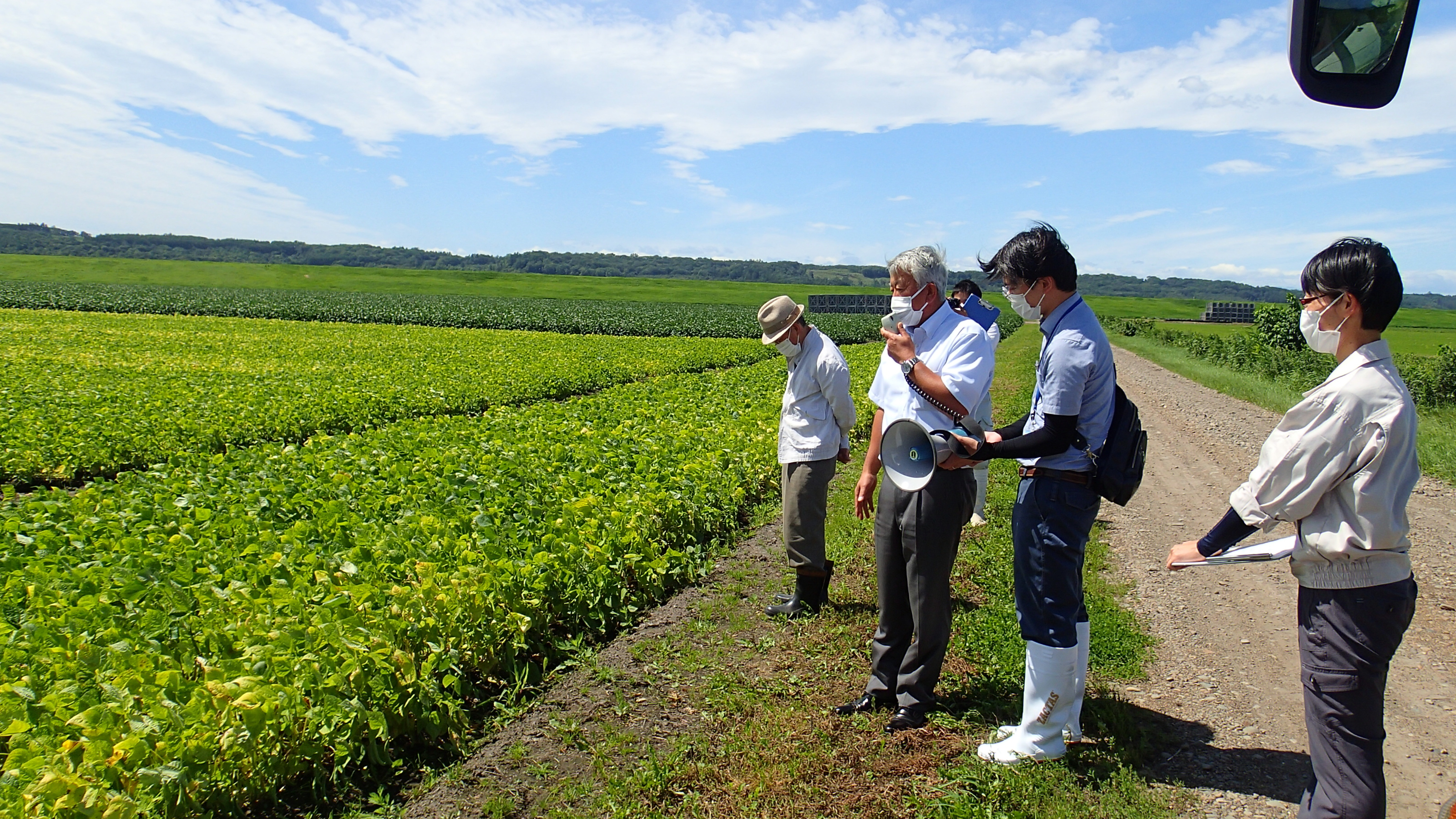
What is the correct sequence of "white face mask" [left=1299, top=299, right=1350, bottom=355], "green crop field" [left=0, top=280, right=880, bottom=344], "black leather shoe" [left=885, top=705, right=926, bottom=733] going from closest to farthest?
1. "white face mask" [left=1299, top=299, right=1350, bottom=355]
2. "black leather shoe" [left=885, top=705, right=926, bottom=733]
3. "green crop field" [left=0, top=280, right=880, bottom=344]

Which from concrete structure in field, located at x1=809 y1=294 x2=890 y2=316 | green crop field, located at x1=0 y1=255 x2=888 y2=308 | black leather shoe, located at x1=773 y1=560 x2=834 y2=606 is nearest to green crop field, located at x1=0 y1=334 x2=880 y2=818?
black leather shoe, located at x1=773 y1=560 x2=834 y2=606

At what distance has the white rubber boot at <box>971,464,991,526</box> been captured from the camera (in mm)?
7812

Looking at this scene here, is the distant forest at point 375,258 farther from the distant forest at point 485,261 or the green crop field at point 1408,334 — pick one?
the green crop field at point 1408,334

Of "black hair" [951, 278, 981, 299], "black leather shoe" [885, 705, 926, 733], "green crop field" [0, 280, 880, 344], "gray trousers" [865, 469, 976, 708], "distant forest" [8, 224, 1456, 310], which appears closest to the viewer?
"gray trousers" [865, 469, 976, 708]

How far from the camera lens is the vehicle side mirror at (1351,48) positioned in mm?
2193

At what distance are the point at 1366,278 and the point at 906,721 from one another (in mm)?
2735

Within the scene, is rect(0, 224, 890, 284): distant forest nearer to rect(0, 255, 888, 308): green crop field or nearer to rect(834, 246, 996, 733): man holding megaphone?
rect(0, 255, 888, 308): green crop field

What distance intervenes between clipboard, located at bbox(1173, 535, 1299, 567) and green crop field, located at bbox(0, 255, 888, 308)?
67.8 meters

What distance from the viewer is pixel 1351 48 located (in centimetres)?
227

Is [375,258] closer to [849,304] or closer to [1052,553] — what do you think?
[849,304]

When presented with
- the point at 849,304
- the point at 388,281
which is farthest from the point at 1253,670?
the point at 388,281

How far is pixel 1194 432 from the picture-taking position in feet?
48.5

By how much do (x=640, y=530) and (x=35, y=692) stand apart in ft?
11.7

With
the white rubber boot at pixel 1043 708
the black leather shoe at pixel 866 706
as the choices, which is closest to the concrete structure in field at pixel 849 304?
the black leather shoe at pixel 866 706
